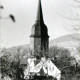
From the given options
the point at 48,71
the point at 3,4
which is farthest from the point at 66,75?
the point at 3,4

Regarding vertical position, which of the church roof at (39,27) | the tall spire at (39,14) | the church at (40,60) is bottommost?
the church at (40,60)

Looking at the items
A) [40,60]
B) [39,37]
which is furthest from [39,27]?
[40,60]

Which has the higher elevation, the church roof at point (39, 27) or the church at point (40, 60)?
the church roof at point (39, 27)

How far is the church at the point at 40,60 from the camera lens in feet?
6.19

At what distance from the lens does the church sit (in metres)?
1.89

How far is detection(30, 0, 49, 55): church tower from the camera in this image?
190cm

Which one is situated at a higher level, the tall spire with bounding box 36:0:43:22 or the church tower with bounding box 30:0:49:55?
the tall spire with bounding box 36:0:43:22

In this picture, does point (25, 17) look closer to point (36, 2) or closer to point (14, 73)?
point (36, 2)

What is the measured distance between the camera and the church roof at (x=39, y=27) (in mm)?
1911

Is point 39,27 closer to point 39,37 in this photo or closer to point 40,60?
point 39,37

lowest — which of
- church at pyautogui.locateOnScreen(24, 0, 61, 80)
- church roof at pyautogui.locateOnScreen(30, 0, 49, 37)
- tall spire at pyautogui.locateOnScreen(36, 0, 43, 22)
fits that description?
church at pyautogui.locateOnScreen(24, 0, 61, 80)

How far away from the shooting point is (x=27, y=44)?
6.31ft

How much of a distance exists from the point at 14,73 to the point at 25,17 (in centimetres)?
46

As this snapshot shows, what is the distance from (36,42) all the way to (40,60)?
0.50ft
